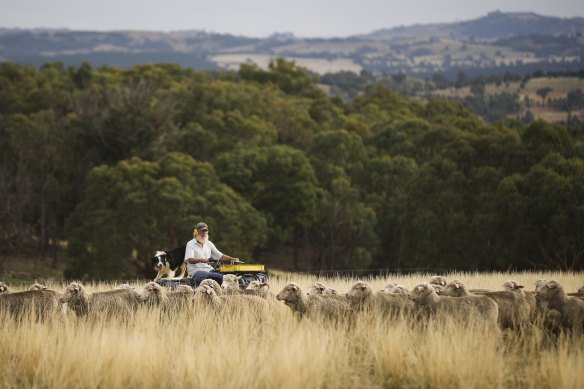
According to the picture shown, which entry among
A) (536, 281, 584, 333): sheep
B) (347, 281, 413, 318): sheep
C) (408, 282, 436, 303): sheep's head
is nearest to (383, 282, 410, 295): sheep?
(347, 281, 413, 318): sheep

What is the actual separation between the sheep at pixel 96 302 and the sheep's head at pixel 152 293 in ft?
0.55

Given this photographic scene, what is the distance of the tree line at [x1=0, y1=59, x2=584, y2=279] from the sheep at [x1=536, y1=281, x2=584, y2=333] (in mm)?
29240

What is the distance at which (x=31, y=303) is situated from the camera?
52.1ft

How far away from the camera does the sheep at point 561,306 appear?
577 inches

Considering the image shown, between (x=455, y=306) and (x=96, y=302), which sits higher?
(x=455, y=306)

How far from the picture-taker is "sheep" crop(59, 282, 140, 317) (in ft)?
53.7

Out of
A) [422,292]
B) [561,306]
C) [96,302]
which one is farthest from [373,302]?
[96,302]

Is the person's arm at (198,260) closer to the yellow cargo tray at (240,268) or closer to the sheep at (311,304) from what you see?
the yellow cargo tray at (240,268)

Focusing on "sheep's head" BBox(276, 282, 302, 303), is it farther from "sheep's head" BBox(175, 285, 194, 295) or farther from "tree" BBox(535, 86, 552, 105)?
"tree" BBox(535, 86, 552, 105)

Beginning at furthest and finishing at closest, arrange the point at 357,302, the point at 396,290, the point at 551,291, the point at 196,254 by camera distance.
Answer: the point at 196,254 → the point at 396,290 → the point at 357,302 → the point at 551,291

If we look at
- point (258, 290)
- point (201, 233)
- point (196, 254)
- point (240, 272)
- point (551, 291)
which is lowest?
point (240, 272)

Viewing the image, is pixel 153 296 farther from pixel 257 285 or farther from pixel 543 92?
pixel 543 92

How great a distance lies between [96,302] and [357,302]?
491cm

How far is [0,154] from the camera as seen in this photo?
235 ft
